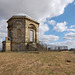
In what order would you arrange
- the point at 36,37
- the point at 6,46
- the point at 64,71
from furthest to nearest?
the point at 36,37 → the point at 6,46 → the point at 64,71

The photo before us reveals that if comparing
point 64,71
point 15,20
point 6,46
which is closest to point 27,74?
point 64,71

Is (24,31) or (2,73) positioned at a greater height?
(24,31)

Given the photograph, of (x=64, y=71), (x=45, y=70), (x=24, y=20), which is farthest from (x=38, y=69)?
(x=24, y=20)

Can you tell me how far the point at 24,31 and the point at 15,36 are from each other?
9.10 feet

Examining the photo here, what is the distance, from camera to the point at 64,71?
292 inches

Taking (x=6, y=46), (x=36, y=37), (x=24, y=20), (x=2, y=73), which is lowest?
(x=2, y=73)

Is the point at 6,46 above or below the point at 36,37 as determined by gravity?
below

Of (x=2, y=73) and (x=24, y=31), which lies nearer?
(x=2, y=73)

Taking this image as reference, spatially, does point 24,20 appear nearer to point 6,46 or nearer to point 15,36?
point 15,36

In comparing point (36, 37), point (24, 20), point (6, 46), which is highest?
point (24, 20)

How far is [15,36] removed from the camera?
21.8 metres

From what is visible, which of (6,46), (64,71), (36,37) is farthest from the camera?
(36,37)

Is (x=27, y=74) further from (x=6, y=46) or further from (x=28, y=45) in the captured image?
(x=6, y=46)

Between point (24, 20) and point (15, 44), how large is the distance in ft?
22.3
